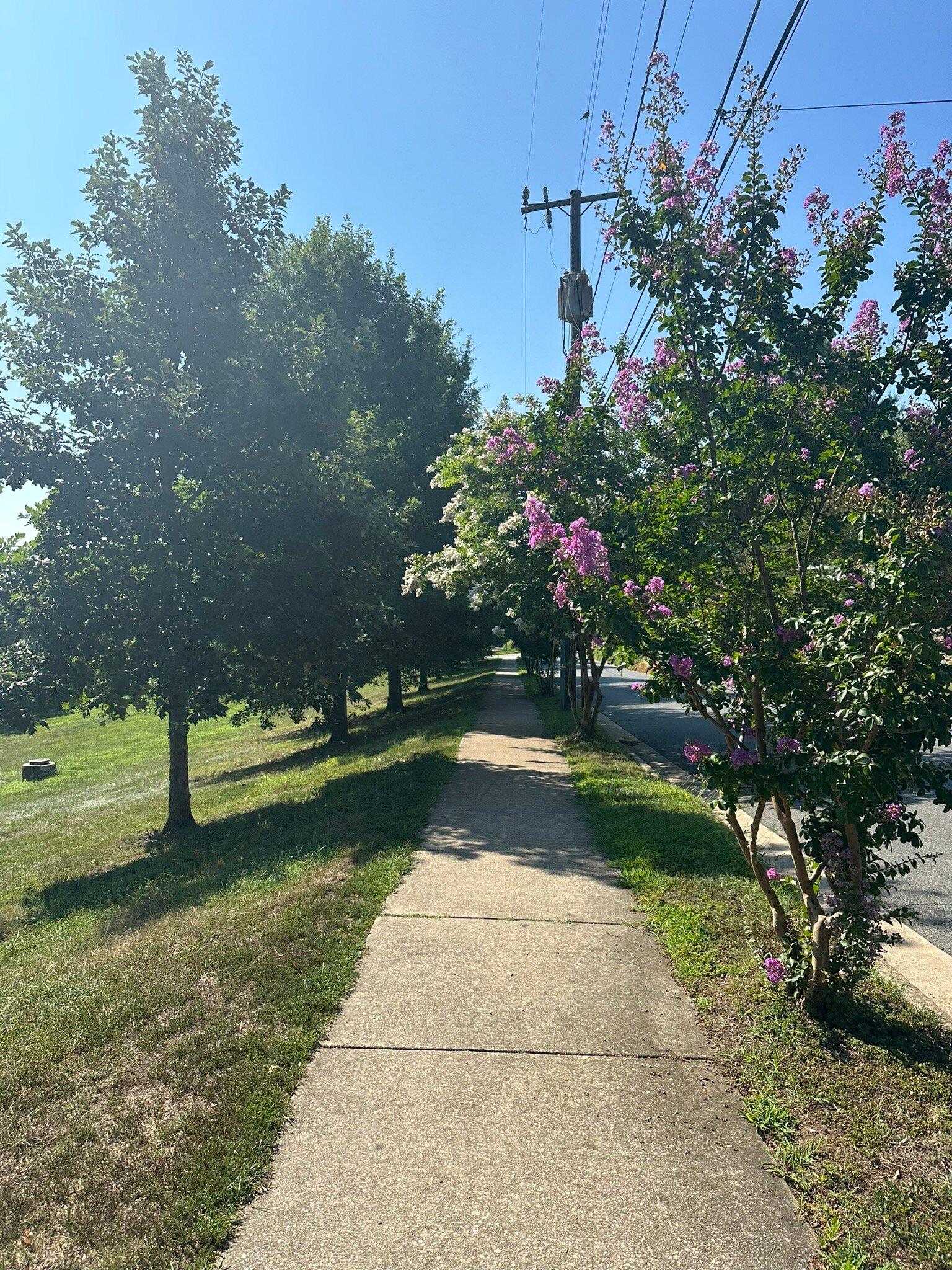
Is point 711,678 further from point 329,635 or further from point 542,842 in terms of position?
point 329,635

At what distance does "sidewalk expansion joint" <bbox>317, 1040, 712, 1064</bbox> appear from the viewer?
4.04m

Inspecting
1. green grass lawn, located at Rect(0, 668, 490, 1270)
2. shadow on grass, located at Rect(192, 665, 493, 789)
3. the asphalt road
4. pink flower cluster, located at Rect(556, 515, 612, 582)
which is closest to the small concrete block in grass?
shadow on grass, located at Rect(192, 665, 493, 789)

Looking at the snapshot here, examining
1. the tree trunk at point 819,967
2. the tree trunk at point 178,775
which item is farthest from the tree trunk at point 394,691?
the tree trunk at point 819,967

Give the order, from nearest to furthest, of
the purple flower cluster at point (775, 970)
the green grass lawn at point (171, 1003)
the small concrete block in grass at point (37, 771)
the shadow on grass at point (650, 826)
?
the green grass lawn at point (171, 1003)
the purple flower cluster at point (775, 970)
the shadow on grass at point (650, 826)
the small concrete block in grass at point (37, 771)

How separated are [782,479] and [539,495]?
18.2 feet

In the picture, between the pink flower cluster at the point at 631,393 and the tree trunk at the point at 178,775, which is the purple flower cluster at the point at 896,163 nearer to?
the pink flower cluster at the point at 631,393

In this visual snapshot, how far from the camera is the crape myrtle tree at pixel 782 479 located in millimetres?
4074

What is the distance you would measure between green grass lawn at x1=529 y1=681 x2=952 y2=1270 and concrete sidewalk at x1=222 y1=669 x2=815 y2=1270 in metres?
0.12

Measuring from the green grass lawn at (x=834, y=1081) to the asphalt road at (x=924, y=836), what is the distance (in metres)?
1.06

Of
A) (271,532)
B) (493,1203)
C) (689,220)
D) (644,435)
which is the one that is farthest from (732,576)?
(271,532)

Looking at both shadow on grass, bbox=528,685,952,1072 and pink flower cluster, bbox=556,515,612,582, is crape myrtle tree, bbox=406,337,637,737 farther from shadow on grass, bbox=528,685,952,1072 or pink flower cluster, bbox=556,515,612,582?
shadow on grass, bbox=528,685,952,1072

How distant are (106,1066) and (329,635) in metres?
9.97

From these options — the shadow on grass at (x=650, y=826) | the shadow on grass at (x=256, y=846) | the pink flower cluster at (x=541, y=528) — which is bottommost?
the shadow on grass at (x=256, y=846)

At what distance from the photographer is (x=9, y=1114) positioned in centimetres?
362
